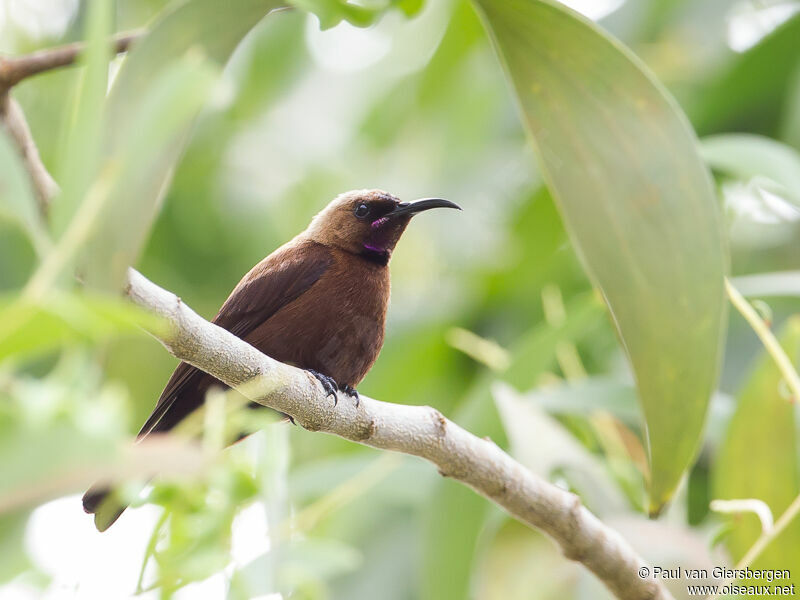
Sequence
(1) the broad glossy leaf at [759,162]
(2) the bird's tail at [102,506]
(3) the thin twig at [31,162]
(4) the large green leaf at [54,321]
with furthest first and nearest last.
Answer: (1) the broad glossy leaf at [759,162] → (2) the bird's tail at [102,506] → (3) the thin twig at [31,162] → (4) the large green leaf at [54,321]

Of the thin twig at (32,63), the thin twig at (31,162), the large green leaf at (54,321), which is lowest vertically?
the thin twig at (31,162)

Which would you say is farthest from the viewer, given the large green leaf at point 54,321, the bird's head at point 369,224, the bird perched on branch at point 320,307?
the bird's head at point 369,224

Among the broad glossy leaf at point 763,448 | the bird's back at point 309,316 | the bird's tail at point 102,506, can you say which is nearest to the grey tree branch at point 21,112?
the bird's tail at point 102,506

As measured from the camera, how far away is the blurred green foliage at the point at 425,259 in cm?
104

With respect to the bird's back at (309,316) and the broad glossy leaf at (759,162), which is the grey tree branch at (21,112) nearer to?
the bird's back at (309,316)

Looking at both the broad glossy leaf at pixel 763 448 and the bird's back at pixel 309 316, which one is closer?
the bird's back at pixel 309 316

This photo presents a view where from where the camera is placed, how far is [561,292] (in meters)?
4.80

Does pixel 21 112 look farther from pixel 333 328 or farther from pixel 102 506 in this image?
pixel 333 328

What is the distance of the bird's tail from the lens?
6.06 ft

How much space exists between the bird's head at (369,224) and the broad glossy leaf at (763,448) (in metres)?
1.12

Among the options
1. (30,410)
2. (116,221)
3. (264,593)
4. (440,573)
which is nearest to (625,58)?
(116,221)

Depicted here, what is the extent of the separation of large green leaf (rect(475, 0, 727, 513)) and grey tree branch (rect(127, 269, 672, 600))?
0.68 ft

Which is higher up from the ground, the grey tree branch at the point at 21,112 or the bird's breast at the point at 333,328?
the grey tree branch at the point at 21,112

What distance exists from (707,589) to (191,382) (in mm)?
1482
